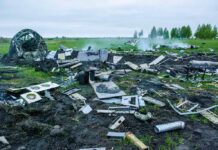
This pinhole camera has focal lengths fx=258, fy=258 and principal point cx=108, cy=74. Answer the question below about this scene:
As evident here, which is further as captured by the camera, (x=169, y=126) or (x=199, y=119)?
(x=199, y=119)

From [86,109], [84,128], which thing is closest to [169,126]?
[84,128]

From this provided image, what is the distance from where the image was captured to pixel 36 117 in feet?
25.9

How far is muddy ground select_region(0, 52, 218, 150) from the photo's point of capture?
6.05 m

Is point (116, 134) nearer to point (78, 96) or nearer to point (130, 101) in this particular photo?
point (130, 101)

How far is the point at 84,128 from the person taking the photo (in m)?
6.94

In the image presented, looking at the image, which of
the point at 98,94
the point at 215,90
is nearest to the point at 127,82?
the point at 98,94

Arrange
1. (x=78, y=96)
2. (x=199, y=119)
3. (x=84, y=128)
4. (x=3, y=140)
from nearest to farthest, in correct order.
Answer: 1. (x=3, y=140)
2. (x=84, y=128)
3. (x=199, y=119)
4. (x=78, y=96)

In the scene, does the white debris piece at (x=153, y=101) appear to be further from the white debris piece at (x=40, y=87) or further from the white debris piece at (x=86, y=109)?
the white debris piece at (x=40, y=87)

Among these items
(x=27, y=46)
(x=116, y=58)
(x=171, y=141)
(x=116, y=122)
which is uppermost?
(x=27, y=46)

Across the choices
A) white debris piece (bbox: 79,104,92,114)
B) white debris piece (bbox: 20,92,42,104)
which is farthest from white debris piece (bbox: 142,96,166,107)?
white debris piece (bbox: 20,92,42,104)

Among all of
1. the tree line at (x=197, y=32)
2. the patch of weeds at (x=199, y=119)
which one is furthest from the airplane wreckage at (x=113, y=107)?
the tree line at (x=197, y=32)

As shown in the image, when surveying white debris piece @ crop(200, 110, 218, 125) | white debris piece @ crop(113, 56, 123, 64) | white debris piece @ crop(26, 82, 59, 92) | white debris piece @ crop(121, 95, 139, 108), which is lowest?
white debris piece @ crop(200, 110, 218, 125)

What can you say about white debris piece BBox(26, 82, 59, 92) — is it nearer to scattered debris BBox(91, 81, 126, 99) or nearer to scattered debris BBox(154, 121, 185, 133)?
scattered debris BBox(91, 81, 126, 99)

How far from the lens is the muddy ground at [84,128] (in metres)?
6.05
